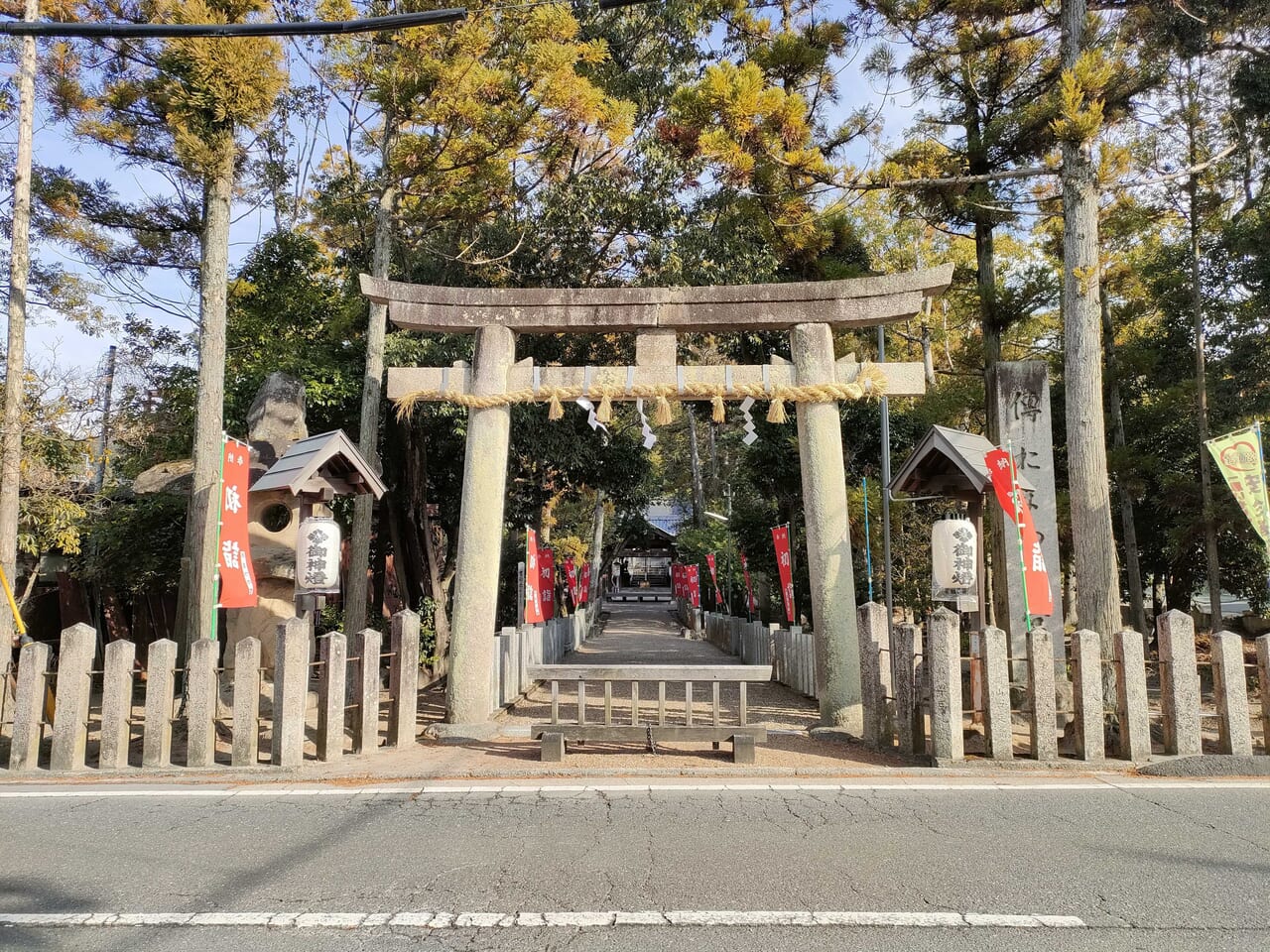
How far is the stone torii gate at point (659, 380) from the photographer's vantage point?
8656 mm

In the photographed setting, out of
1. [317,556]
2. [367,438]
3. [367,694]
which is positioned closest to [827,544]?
[367,694]

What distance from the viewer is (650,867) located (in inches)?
181

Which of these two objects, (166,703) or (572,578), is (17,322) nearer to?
(166,703)

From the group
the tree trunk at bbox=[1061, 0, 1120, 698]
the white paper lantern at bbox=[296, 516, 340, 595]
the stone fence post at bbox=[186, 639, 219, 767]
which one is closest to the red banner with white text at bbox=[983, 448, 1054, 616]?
the tree trunk at bbox=[1061, 0, 1120, 698]

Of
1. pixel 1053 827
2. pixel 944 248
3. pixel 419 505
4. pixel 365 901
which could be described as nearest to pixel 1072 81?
pixel 1053 827

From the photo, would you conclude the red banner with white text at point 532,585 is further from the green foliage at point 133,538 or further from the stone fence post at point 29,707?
the stone fence post at point 29,707

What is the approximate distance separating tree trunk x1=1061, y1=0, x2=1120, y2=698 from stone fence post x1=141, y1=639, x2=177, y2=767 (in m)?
9.49

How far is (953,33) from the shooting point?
41.2 feet

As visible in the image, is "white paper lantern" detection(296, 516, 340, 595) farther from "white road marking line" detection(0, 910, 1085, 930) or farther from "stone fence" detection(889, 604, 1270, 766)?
"stone fence" detection(889, 604, 1270, 766)

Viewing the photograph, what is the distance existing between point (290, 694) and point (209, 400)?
4315 millimetres

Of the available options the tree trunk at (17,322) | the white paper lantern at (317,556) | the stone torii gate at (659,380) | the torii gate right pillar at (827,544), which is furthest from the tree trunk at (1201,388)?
the tree trunk at (17,322)

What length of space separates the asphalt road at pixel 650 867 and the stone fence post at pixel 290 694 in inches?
31.9

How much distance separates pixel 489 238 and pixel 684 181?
12.7ft

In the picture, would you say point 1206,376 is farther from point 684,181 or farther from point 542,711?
point 542,711
